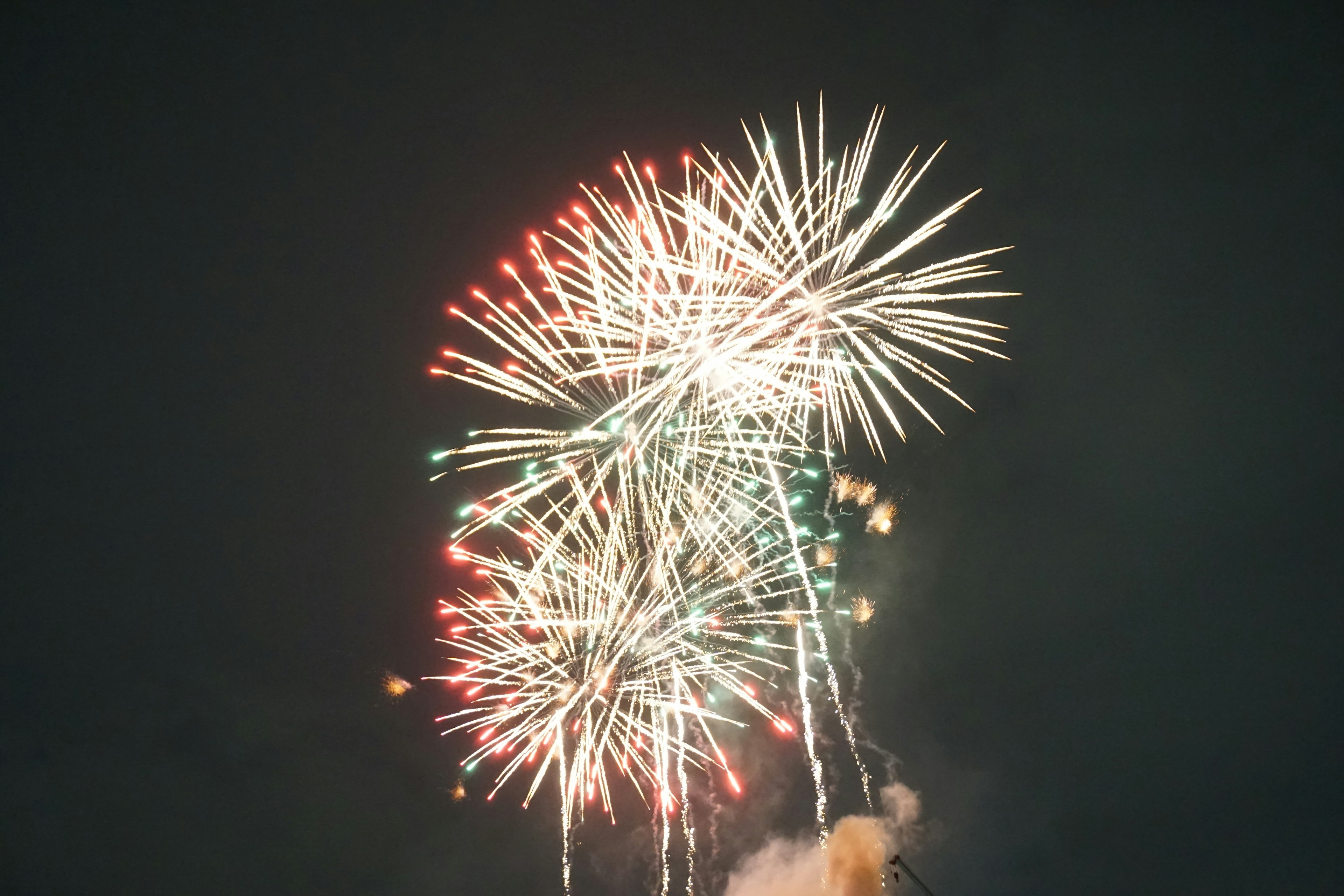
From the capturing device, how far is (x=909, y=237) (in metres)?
12.5

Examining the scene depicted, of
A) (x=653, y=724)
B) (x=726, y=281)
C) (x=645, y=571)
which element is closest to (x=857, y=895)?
(x=653, y=724)

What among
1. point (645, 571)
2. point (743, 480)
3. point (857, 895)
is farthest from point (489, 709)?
point (857, 895)

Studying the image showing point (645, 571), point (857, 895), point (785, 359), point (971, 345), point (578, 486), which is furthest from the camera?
point (857, 895)

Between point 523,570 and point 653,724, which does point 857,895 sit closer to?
point 653,724

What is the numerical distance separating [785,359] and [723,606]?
499 cm

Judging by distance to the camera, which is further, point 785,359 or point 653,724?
point 653,724

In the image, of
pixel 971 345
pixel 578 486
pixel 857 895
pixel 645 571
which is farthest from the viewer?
pixel 857 895

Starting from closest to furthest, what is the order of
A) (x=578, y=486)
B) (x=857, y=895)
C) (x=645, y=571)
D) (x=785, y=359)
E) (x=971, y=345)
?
(x=971, y=345)
(x=785, y=359)
(x=578, y=486)
(x=645, y=571)
(x=857, y=895)

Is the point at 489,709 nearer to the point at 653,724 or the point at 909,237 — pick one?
the point at 653,724

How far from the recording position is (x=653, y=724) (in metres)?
14.8

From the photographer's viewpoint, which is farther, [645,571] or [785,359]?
[645,571]

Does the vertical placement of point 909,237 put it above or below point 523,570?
above

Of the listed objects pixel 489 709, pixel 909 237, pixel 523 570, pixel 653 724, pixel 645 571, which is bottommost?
pixel 653 724

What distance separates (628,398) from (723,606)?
A: 15.1 ft
